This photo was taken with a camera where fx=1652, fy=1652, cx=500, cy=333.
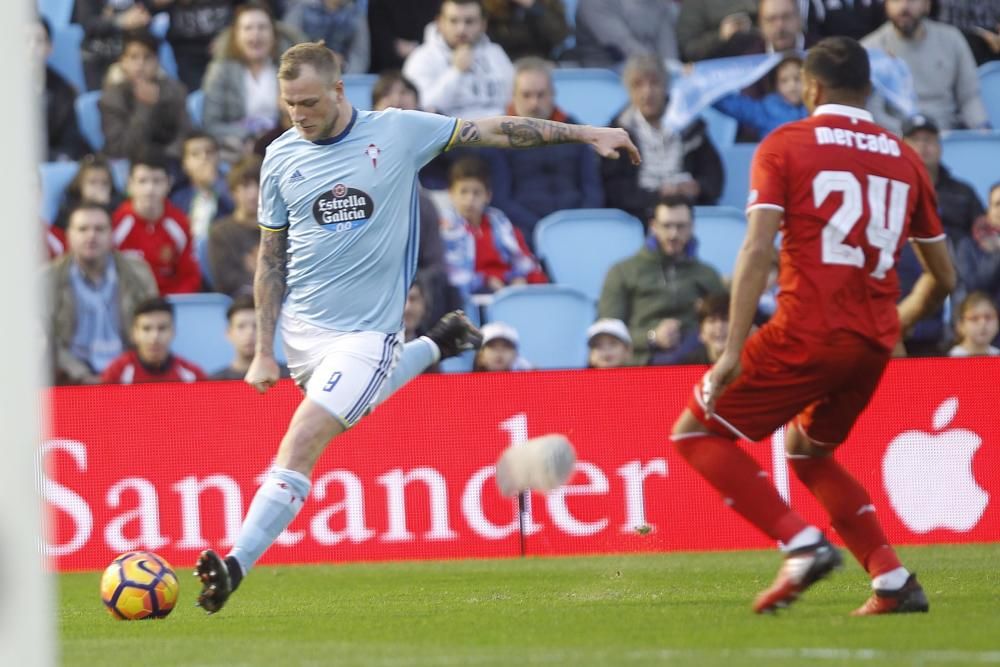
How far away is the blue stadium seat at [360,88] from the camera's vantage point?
14.9m

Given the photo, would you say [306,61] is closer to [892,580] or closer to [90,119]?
[892,580]

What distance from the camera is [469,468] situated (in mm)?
11484

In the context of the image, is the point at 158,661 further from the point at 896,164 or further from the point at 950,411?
the point at 950,411

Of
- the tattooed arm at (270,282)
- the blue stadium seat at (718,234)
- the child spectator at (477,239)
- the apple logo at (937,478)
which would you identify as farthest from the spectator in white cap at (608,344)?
the tattooed arm at (270,282)

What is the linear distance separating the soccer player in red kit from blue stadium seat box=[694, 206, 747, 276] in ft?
25.1

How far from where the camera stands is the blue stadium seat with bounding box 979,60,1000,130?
16047 mm

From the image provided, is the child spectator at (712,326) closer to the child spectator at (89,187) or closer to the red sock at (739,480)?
the child spectator at (89,187)

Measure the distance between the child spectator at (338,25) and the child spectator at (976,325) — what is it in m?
5.95

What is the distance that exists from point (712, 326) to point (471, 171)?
2.47 meters

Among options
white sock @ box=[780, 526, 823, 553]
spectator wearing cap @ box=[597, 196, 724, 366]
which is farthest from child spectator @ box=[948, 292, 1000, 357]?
white sock @ box=[780, 526, 823, 553]

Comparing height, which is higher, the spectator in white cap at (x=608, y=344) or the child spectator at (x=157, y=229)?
the child spectator at (x=157, y=229)

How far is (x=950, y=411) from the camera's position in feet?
37.2

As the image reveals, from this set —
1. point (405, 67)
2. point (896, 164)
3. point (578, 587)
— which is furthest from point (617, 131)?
point (405, 67)

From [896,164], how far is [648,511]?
5.24 meters
